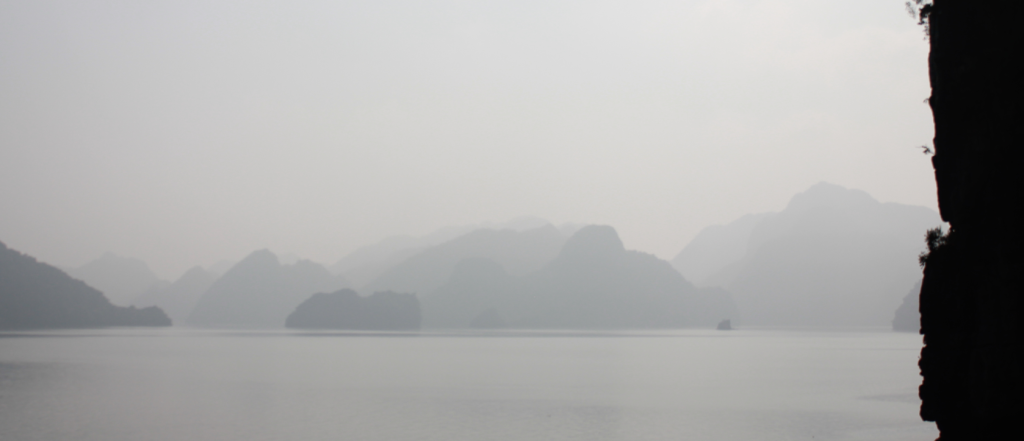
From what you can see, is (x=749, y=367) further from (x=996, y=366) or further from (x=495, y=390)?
(x=996, y=366)

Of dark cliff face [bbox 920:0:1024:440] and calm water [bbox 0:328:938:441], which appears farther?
calm water [bbox 0:328:938:441]

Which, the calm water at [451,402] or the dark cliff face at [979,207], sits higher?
the dark cliff face at [979,207]

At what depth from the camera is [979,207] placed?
22.0 meters

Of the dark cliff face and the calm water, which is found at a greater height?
the dark cliff face

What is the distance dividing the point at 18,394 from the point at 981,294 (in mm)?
45213

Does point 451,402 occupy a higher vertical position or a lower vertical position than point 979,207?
lower

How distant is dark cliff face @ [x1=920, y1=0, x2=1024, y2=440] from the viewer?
20938 millimetres

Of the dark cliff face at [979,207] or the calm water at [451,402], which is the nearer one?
the dark cliff face at [979,207]

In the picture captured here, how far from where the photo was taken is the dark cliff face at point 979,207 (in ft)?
68.7

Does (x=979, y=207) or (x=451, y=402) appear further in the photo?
(x=451, y=402)

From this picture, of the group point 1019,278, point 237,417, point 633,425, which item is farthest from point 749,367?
point 1019,278

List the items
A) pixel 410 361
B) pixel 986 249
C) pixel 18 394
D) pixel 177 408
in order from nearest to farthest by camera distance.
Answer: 1. pixel 986 249
2. pixel 177 408
3. pixel 18 394
4. pixel 410 361

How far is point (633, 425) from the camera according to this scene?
35.6 m

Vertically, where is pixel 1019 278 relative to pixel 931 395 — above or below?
above
